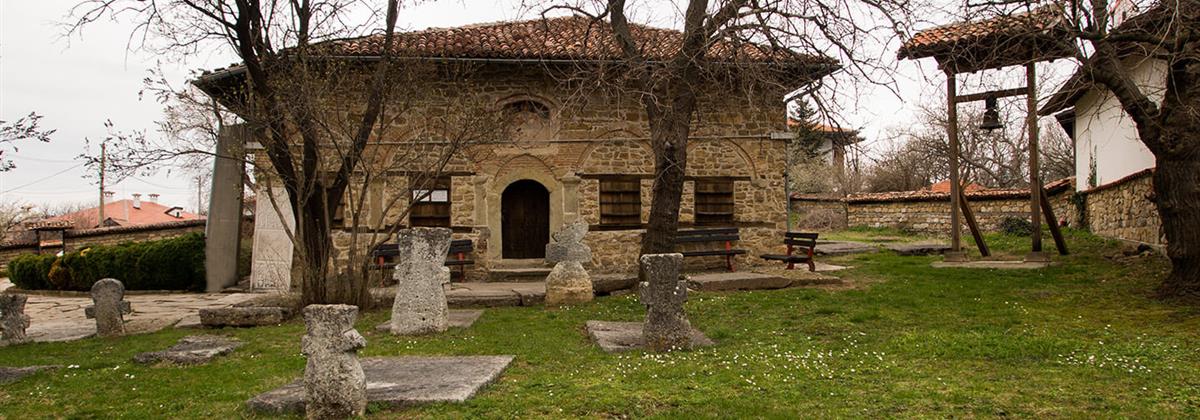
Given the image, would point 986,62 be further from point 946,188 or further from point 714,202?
point 946,188

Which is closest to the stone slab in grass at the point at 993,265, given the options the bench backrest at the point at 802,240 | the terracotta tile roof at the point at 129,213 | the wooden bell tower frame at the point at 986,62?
the wooden bell tower frame at the point at 986,62

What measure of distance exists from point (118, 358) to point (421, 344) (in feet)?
9.03

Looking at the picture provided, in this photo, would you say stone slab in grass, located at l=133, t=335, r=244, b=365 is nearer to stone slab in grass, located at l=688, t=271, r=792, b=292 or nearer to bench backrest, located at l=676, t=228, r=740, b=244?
stone slab in grass, located at l=688, t=271, r=792, b=292

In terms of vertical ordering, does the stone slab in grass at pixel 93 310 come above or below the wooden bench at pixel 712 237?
below

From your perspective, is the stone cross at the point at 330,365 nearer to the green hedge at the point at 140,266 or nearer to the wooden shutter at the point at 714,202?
the wooden shutter at the point at 714,202

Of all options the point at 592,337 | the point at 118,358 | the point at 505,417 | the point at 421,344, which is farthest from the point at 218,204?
the point at 505,417

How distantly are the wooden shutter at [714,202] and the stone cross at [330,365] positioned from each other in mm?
9888

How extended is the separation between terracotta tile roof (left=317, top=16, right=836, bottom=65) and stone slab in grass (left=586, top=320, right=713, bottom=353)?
13.5 ft

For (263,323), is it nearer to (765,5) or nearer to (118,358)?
(118,358)

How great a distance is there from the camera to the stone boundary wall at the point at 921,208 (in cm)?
1772

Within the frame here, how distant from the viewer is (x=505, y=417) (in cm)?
425

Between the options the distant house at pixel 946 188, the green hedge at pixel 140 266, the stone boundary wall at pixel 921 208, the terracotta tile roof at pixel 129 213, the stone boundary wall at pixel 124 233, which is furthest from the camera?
the terracotta tile roof at pixel 129 213

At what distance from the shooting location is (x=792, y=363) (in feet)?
18.1

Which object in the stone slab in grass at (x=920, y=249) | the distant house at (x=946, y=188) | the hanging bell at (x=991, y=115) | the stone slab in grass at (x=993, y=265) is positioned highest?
the hanging bell at (x=991, y=115)
